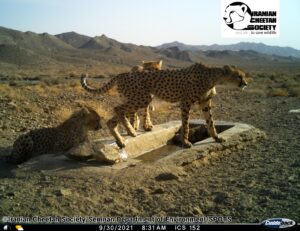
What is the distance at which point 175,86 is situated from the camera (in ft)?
22.9

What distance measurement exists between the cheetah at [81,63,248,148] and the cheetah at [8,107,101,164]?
49 centimetres

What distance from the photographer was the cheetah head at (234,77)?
6883 millimetres

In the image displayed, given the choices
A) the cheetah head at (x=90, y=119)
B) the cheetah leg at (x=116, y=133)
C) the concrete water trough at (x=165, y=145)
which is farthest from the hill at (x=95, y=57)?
the cheetah head at (x=90, y=119)

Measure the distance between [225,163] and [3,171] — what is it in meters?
3.16

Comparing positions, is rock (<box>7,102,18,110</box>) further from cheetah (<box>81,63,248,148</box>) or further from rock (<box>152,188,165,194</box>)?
rock (<box>152,188,165,194</box>)

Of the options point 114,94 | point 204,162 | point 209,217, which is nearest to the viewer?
point 209,217

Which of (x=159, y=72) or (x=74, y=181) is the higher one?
(x=159, y=72)

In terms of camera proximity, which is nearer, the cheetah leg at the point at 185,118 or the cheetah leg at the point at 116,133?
the cheetah leg at the point at 116,133

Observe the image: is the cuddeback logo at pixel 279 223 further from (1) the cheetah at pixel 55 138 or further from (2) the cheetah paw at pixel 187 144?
(1) the cheetah at pixel 55 138

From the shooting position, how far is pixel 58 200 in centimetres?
462

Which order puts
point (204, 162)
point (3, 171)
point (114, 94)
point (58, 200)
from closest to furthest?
1. point (58, 200)
2. point (3, 171)
3. point (204, 162)
4. point (114, 94)

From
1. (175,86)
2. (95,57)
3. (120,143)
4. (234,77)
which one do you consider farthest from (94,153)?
(95,57)

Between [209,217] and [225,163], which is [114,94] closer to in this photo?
[225,163]

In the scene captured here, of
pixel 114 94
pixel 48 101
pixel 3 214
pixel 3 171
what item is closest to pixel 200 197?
pixel 3 214
